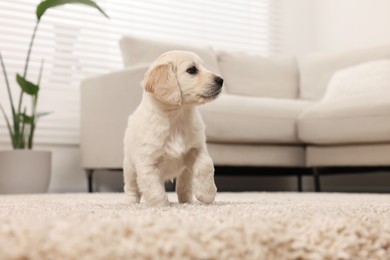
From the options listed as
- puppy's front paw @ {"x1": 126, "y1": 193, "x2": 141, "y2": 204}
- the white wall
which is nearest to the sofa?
the white wall

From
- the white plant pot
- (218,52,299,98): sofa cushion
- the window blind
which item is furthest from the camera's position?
(218,52,299,98): sofa cushion

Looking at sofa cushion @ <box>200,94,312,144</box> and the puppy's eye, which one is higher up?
the puppy's eye

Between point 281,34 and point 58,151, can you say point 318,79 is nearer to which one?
point 281,34

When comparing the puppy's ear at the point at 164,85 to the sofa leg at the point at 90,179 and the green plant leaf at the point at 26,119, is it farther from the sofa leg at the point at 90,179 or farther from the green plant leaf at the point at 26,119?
the sofa leg at the point at 90,179

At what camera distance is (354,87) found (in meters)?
2.81

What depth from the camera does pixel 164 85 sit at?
1265 mm

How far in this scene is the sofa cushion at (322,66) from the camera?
3.39 m

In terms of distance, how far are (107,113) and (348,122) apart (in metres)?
1.30

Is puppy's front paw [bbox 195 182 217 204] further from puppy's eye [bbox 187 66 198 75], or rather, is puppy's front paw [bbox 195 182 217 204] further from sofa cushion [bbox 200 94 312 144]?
sofa cushion [bbox 200 94 312 144]

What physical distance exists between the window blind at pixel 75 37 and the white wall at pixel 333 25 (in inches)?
23.6

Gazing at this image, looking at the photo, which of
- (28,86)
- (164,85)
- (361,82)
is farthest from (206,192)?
(361,82)

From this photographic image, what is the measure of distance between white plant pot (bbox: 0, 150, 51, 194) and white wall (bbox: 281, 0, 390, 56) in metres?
2.60

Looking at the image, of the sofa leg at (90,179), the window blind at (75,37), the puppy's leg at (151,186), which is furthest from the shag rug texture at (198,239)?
the window blind at (75,37)

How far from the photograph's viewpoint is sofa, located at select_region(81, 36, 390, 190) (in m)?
2.46
